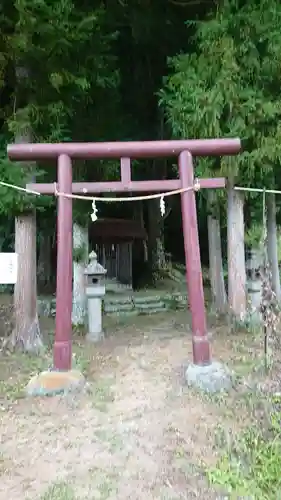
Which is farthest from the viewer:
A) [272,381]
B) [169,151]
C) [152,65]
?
[152,65]

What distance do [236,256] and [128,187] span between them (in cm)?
306

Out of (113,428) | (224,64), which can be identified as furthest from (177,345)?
(224,64)

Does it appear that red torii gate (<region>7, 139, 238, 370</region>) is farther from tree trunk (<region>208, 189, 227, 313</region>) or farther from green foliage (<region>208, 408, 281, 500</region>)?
tree trunk (<region>208, 189, 227, 313</region>)

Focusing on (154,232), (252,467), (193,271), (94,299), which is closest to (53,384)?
(193,271)

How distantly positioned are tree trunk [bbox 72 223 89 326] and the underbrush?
17.8ft

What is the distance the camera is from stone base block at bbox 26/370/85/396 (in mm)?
4965

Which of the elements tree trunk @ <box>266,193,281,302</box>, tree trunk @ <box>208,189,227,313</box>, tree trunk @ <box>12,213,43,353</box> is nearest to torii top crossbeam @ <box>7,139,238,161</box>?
tree trunk @ <box>12,213,43,353</box>

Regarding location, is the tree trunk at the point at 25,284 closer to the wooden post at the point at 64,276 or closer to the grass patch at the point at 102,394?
the wooden post at the point at 64,276

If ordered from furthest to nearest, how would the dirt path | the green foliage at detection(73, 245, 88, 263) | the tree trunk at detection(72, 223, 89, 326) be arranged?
the green foliage at detection(73, 245, 88, 263)
the tree trunk at detection(72, 223, 89, 326)
the dirt path

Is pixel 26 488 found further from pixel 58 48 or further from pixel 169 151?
pixel 58 48

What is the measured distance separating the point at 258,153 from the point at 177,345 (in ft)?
10.8

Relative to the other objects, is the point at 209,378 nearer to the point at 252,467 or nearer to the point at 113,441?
the point at 252,467

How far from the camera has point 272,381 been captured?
507 cm

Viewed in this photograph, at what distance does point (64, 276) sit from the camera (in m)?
5.19
